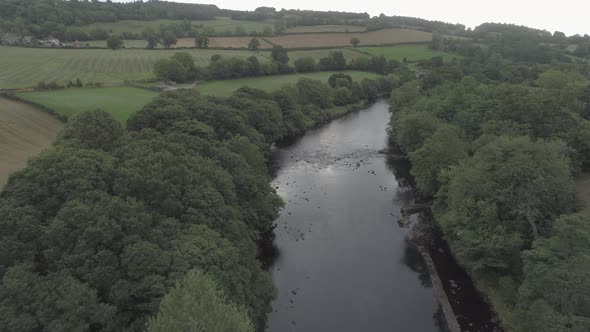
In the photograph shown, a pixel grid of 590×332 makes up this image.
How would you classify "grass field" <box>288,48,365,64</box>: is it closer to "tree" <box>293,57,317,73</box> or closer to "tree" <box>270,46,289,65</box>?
"tree" <box>270,46,289,65</box>

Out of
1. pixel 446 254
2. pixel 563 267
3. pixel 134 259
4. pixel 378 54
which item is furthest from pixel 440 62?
pixel 134 259

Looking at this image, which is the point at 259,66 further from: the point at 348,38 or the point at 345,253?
the point at 345,253

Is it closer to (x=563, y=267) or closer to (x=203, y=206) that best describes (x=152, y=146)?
(x=203, y=206)

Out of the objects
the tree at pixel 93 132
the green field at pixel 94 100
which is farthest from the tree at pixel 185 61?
the tree at pixel 93 132

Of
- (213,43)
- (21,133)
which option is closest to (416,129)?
(21,133)

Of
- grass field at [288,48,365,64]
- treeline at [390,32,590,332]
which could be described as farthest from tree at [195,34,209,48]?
treeline at [390,32,590,332]
